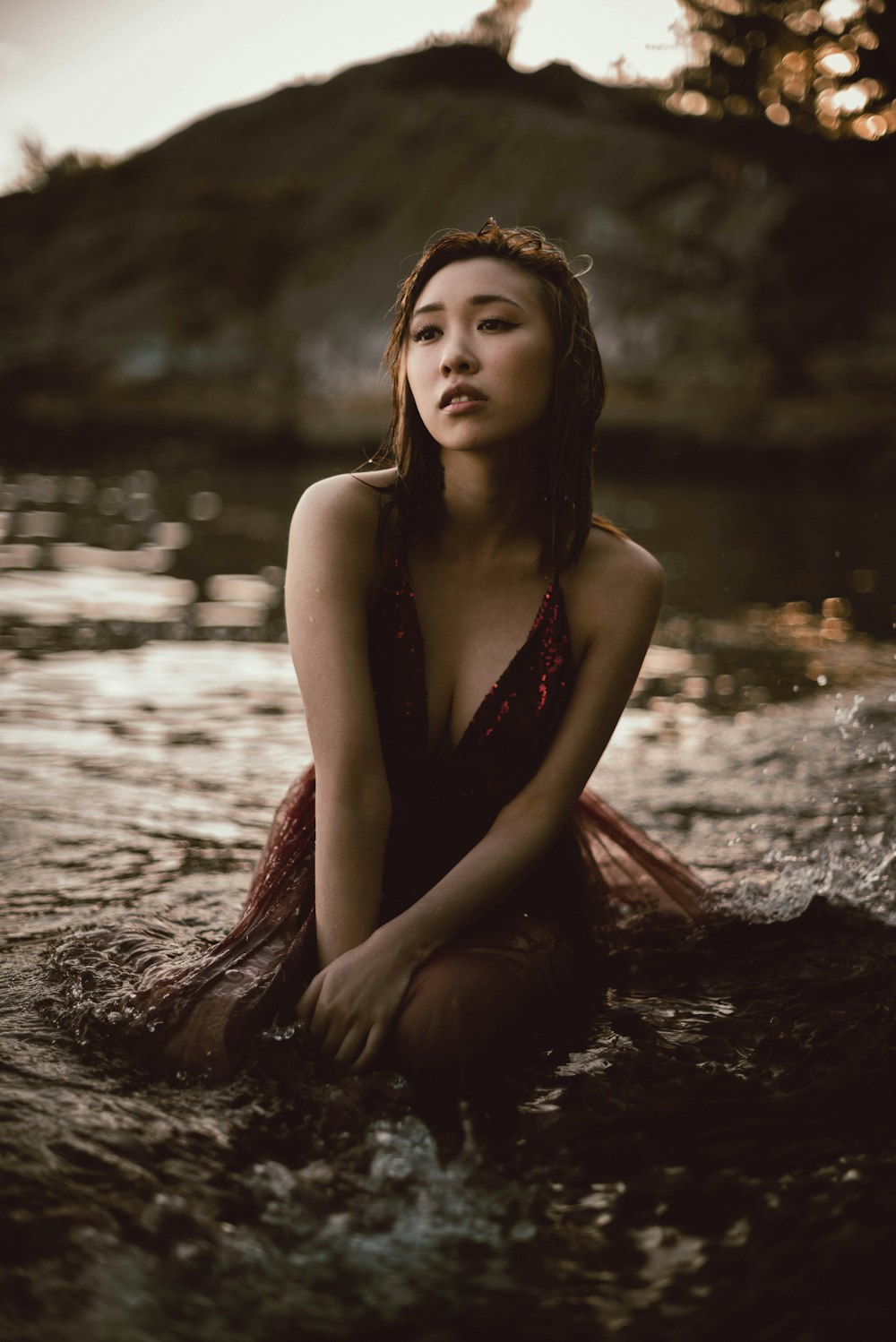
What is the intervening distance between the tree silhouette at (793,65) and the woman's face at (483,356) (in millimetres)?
5740

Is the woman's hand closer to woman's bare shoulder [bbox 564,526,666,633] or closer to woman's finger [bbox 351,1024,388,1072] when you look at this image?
woman's finger [bbox 351,1024,388,1072]

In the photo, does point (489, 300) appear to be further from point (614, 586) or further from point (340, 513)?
point (614, 586)

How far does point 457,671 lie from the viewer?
2.72 meters

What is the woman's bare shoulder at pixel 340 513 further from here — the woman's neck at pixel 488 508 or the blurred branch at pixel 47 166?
the blurred branch at pixel 47 166

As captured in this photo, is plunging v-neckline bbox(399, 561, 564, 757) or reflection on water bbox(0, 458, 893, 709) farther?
reflection on water bbox(0, 458, 893, 709)

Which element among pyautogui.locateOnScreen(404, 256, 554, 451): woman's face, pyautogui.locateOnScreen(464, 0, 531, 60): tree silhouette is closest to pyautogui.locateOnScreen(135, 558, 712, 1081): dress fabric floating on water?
pyautogui.locateOnScreen(404, 256, 554, 451): woman's face

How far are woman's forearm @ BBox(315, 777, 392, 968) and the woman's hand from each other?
0.33 ft

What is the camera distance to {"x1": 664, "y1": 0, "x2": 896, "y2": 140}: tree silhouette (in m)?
7.52

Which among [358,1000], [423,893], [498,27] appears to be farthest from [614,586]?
[498,27]

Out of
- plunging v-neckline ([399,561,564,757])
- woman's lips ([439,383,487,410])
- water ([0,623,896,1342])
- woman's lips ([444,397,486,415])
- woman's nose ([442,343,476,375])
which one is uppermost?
woman's nose ([442,343,476,375])

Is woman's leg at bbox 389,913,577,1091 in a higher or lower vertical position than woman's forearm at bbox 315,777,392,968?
lower

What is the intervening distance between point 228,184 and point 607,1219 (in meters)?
32.9

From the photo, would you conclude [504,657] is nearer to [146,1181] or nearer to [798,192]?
[146,1181]

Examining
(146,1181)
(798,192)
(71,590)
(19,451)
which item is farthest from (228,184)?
(146,1181)
